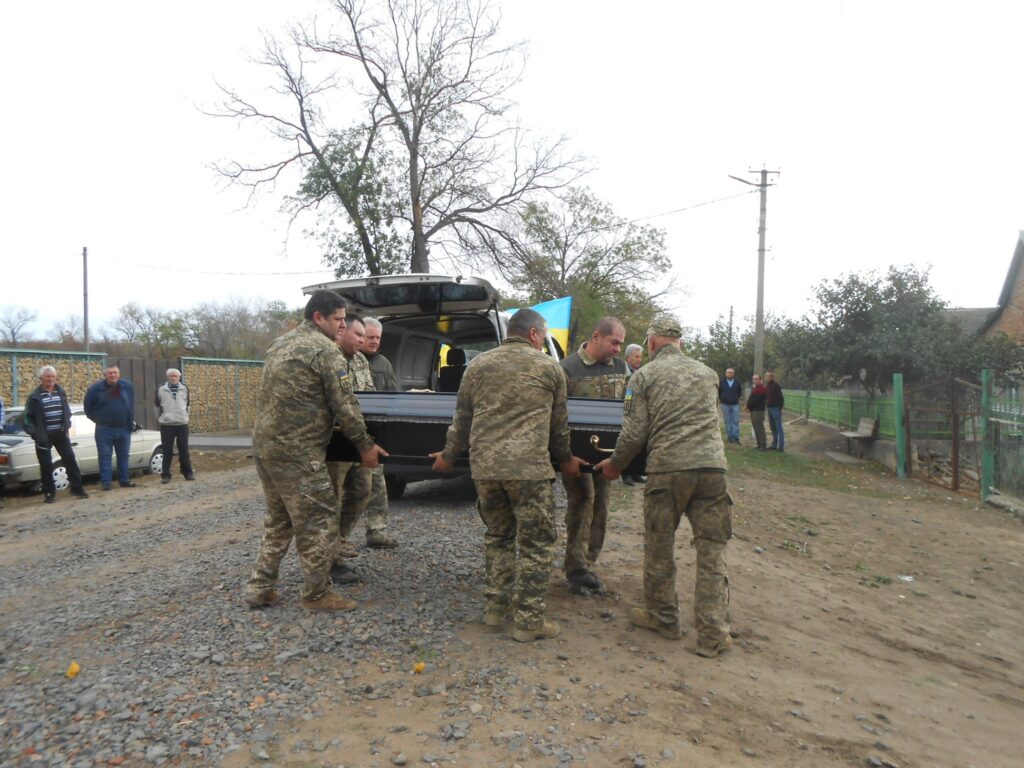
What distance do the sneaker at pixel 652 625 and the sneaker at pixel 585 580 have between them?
1.43 feet

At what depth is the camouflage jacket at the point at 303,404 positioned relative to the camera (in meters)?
3.98

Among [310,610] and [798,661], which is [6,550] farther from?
[798,661]

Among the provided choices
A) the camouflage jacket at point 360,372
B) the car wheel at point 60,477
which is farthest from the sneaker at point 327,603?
the car wheel at point 60,477

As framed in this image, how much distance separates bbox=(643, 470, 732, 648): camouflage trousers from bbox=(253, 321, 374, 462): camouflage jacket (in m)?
1.72

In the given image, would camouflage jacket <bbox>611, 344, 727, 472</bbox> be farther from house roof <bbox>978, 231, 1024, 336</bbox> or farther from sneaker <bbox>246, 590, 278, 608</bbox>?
house roof <bbox>978, 231, 1024, 336</bbox>

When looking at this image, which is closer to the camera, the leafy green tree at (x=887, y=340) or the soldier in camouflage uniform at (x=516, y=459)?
the soldier in camouflage uniform at (x=516, y=459)

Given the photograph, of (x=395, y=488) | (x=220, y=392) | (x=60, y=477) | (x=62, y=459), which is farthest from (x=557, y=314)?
(x=220, y=392)

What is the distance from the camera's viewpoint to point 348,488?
16.0 ft

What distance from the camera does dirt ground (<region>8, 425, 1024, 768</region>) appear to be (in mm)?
2830

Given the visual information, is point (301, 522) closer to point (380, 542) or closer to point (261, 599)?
point (261, 599)

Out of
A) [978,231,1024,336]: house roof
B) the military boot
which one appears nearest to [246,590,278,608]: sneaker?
the military boot

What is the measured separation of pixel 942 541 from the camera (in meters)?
8.00

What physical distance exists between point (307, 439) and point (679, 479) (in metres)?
2.12

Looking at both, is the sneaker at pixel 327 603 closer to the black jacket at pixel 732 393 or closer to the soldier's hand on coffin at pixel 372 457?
the soldier's hand on coffin at pixel 372 457
